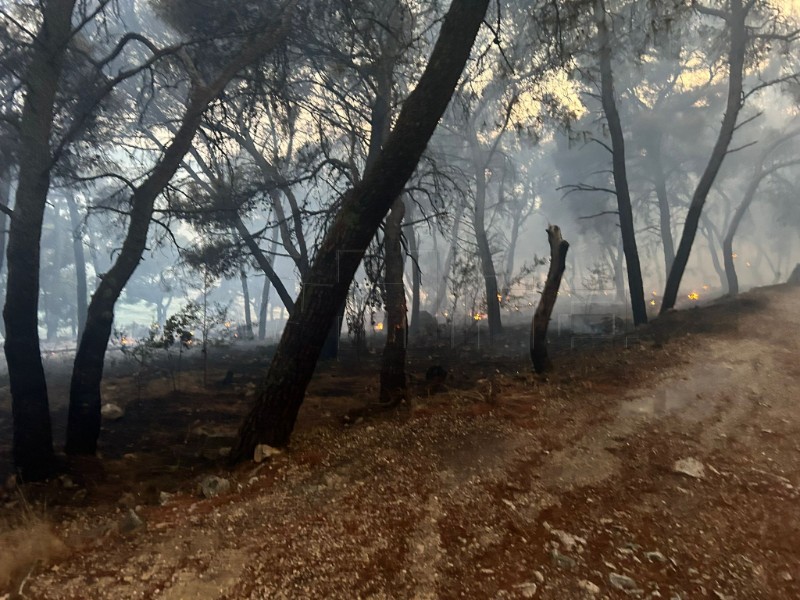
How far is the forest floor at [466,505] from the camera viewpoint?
8.60 feet

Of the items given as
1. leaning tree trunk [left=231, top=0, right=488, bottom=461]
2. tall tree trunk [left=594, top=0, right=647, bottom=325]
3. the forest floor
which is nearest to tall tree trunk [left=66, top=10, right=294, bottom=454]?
the forest floor

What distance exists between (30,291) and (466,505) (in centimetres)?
485

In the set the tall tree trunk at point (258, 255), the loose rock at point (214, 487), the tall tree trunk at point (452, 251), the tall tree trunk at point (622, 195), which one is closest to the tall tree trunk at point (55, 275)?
the tall tree trunk at point (452, 251)

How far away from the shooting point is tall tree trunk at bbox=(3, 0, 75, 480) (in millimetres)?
5023

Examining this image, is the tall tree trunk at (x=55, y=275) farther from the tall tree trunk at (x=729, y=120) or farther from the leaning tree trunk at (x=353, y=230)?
the tall tree trunk at (x=729, y=120)

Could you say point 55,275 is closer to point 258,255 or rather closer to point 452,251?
point 452,251

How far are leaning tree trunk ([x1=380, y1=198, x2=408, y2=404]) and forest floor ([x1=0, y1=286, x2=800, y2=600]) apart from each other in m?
0.46

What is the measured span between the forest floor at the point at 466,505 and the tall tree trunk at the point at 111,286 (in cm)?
53

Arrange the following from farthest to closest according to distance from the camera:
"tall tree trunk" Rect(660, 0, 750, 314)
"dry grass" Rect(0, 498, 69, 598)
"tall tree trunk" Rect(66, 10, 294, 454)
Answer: "tall tree trunk" Rect(660, 0, 750, 314) < "tall tree trunk" Rect(66, 10, 294, 454) < "dry grass" Rect(0, 498, 69, 598)

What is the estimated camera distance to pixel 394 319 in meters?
6.93

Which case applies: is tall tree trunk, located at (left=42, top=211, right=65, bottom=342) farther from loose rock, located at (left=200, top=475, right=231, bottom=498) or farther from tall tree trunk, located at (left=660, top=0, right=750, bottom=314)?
tall tree trunk, located at (left=660, top=0, right=750, bottom=314)

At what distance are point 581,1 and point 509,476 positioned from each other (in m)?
5.66

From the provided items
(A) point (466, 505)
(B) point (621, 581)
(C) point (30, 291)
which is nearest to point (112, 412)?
(C) point (30, 291)

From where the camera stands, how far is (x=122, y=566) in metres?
2.69
